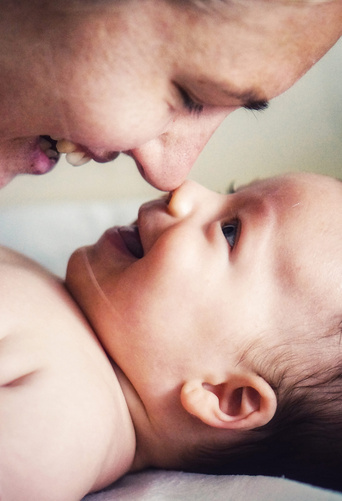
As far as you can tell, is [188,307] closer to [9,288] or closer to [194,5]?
[9,288]

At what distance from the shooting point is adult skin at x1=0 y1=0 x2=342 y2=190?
387mm

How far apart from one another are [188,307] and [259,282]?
9 cm

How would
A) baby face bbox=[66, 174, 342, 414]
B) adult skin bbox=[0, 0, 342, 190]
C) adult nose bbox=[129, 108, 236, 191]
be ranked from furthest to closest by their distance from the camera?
baby face bbox=[66, 174, 342, 414] < adult nose bbox=[129, 108, 236, 191] < adult skin bbox=[0, 0, 342, 190]

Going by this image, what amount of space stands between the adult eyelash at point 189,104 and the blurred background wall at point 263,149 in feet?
0.19

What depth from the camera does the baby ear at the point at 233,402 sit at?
23.1 inches

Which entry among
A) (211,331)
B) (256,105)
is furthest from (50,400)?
(256,105)

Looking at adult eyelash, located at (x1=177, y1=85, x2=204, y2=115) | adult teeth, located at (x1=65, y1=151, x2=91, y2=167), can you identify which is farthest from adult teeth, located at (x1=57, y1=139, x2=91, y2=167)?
adult eyelash, located at (x1=177, y1=85, x2=204, y2=115)

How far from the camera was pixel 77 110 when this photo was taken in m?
0.45

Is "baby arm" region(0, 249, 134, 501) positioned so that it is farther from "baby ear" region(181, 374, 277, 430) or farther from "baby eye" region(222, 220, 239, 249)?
"baby eye" region(222, 220, 239, 249)

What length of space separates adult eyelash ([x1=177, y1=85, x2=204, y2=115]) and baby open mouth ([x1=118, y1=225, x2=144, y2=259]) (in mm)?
255

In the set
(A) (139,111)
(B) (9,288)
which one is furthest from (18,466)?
(A) (139,111)

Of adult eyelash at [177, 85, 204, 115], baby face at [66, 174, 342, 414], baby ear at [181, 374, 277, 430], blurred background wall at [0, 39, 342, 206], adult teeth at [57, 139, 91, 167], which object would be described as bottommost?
baby ear at [181, 374, 277, 430]

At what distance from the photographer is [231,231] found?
66 cm

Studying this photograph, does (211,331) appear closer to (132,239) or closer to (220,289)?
(220,289)
